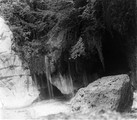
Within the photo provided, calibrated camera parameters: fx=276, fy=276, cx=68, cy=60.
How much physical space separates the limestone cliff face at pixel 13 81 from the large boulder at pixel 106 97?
10.2 ft

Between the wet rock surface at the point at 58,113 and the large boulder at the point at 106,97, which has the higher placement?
the large boulder at the point at 106,97

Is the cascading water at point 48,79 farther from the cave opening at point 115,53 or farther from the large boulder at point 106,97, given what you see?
the large boulder at point 106,97

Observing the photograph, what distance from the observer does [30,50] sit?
34.6 ft

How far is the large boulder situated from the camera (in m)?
6.60

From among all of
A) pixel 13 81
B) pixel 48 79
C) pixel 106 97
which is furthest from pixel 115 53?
pixel 106 97

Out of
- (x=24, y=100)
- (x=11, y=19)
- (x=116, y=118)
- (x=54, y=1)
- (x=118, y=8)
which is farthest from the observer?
(x=11, y=19)

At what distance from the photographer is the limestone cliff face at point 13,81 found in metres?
9.80

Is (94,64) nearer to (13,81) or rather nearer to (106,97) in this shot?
(13,81)

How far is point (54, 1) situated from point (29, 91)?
11.5 ft

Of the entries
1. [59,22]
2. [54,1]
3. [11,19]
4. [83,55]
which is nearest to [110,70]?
[83,55]

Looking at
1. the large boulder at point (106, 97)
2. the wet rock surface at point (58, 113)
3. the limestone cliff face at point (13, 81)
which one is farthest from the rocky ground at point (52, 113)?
the limestone cliff face at point (13, 81)

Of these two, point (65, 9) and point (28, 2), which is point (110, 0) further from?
point (28, 2)

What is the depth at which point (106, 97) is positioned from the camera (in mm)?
6738

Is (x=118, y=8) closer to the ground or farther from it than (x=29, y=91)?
farther from it
